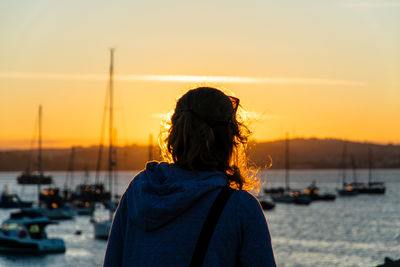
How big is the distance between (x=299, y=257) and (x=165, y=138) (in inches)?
1990

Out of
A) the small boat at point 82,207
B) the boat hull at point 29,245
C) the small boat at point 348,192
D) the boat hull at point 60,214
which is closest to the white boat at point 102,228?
the boat hull at point 29,245

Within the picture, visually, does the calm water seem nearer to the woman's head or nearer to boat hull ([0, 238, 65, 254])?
boat hull ([0, 238, 65, 254])

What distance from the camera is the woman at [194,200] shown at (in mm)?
2318

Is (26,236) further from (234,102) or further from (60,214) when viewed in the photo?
(234,102)

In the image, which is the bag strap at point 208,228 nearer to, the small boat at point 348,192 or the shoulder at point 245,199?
the shoulder at point 245,199

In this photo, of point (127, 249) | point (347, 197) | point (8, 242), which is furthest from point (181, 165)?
point (347, 197)

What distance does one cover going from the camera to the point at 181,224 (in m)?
2.41

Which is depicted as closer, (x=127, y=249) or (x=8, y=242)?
(x=127, y=249)

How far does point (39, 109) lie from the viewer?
80688 mm

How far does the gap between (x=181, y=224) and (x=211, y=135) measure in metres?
0.34

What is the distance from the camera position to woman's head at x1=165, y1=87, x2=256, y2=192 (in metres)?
2.50

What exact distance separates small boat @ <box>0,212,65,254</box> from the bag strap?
4435 cm

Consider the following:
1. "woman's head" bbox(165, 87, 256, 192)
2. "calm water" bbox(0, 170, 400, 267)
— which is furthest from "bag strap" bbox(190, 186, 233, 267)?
"calm water" bbox(0, 170, 400, 267)

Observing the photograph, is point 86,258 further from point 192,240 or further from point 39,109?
point 192,240
